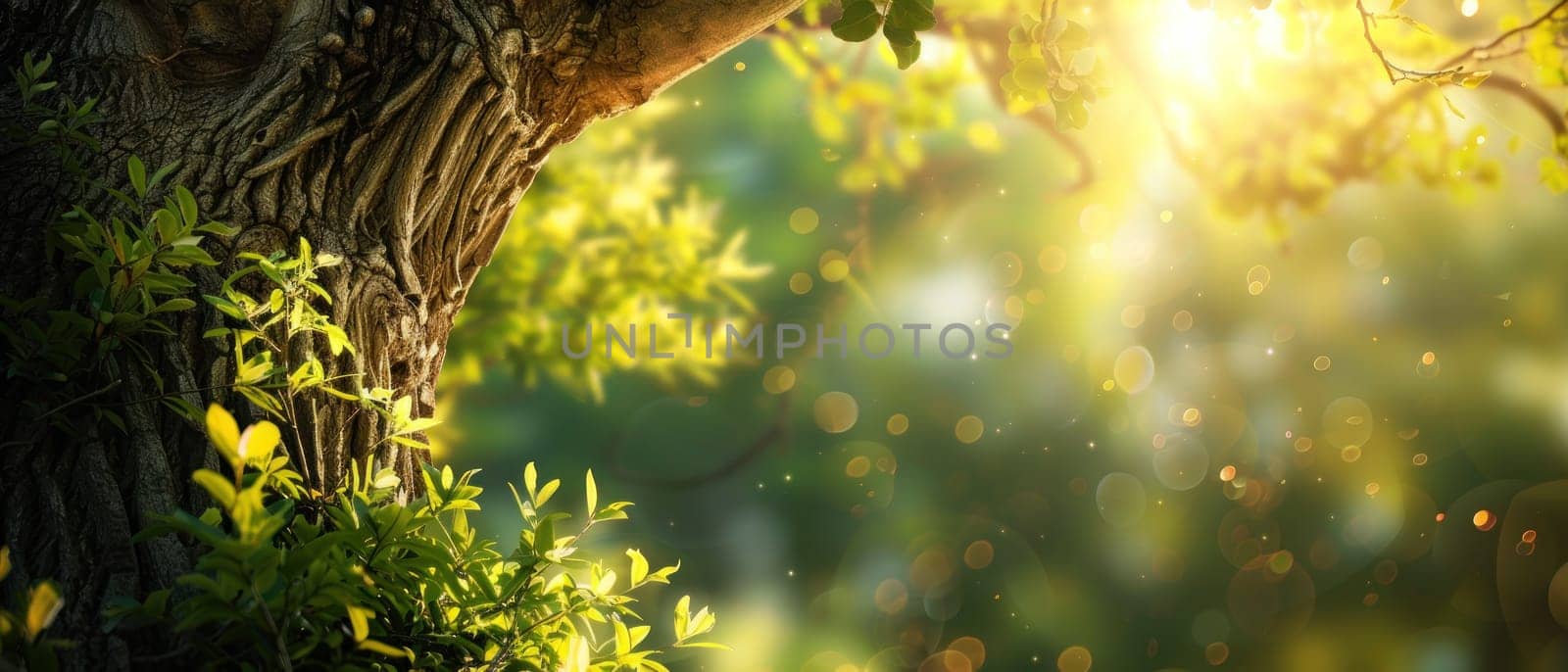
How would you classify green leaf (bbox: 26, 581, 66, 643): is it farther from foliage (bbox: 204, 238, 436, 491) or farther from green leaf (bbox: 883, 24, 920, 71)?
green leaf (bbox: 883, 24, 920, 71)

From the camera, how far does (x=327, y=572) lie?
1.66 feet

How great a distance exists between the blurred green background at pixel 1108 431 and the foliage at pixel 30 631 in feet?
9.98

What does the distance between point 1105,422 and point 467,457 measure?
222cm

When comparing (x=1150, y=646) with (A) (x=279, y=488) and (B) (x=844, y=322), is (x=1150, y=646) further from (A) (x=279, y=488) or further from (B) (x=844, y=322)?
(A) (x=279, y=488)

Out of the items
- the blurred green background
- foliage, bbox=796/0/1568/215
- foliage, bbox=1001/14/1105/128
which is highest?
foliage, bbox=796/0/1568/215

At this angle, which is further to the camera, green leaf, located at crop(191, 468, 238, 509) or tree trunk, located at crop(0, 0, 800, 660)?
tree trunk, located at crop(0, 0, 800, 660)

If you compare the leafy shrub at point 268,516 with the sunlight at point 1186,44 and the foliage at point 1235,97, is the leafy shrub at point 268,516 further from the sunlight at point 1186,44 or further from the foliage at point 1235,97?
the sunlight at point 1186,44

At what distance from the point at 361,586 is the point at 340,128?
0.40 meters

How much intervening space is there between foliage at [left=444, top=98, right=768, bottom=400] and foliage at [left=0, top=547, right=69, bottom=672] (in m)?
2.37

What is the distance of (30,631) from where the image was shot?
377mm

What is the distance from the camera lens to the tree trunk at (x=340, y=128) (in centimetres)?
67

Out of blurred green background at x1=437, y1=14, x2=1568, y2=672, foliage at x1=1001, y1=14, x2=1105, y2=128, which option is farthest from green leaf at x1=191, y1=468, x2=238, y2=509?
blurred green background at x1=437, y1=14, x2=1568, y2=672

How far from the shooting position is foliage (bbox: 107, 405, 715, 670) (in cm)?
42

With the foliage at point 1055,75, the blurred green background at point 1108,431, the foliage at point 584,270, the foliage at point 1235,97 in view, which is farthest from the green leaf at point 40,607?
the blurred green background at point 1108,431
